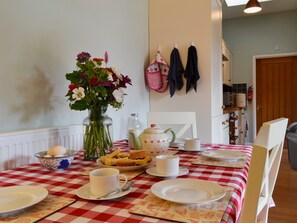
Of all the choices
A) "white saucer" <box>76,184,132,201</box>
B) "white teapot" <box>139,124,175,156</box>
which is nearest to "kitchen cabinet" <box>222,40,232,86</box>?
"white teapot" <box>139,124,175,156</box>

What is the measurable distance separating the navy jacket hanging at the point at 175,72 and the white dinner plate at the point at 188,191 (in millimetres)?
1897

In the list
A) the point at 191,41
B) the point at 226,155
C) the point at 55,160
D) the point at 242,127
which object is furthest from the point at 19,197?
the point at 242,127

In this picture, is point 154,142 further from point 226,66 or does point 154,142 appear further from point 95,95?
point 226,66

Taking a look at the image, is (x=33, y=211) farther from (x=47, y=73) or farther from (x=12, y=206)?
(x=47, y=73)

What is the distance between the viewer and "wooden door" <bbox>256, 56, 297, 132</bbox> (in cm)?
490

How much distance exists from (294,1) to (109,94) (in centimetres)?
439

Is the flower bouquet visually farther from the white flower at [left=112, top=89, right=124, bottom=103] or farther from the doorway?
the doorway

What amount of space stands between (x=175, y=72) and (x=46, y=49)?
57.4 inches

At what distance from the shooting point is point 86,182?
2.85 feet

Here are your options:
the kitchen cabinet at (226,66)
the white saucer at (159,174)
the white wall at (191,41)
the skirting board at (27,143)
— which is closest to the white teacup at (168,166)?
the white saucer at (159,174)

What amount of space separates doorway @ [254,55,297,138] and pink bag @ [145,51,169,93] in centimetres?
313

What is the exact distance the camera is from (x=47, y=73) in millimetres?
1446

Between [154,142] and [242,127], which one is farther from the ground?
[154,142]

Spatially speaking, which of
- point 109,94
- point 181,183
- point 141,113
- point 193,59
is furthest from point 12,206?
point 193,59
